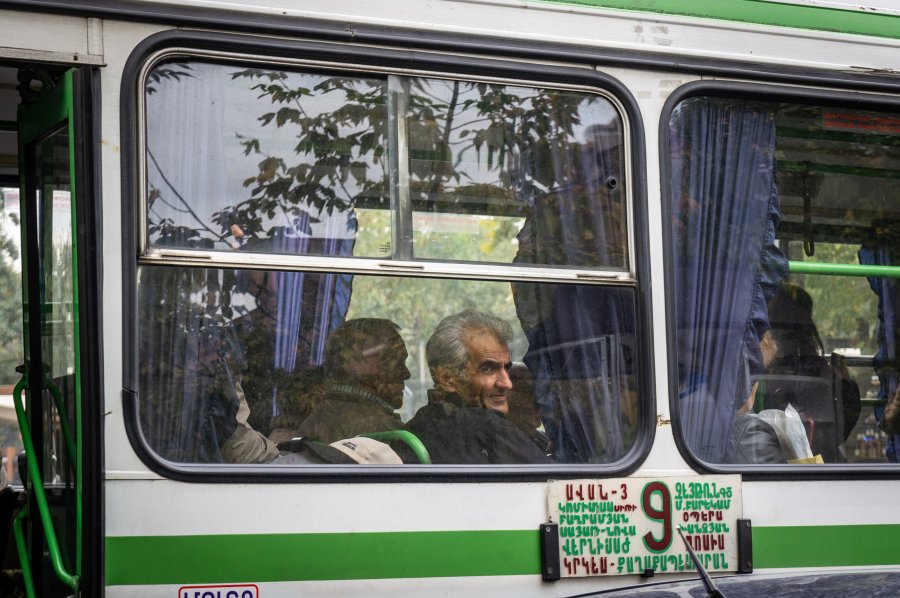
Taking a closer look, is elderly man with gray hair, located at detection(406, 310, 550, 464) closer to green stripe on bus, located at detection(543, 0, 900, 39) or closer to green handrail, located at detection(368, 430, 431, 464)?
green handrail, located at detection(368, 430, 431, 464)

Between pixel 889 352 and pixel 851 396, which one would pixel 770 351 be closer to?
pixel 851 396

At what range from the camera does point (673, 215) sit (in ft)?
11.1

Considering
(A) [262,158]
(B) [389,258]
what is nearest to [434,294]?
(B) [389,258]

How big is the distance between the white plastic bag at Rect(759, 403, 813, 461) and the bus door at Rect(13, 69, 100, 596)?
84.9 inches

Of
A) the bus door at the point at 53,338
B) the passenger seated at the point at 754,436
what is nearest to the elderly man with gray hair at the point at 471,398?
the passenger seated at the point at 754,436

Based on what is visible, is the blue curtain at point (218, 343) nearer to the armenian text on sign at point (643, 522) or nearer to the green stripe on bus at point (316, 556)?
the green stripe on bus at point (316, 556)

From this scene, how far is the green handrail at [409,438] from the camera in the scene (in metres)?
3.10

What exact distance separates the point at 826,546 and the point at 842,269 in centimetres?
99

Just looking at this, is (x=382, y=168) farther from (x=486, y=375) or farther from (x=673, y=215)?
(x=673, y=215)

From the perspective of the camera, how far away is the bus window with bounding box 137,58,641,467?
2930 millimetres

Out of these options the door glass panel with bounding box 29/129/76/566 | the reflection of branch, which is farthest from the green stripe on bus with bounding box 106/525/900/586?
the reflection of branch

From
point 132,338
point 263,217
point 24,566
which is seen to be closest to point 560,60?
point 263,217

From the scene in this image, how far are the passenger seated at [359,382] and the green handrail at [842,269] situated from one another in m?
1.41

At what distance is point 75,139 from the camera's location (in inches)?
108
